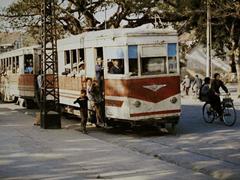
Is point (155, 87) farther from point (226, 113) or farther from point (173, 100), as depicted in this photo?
point (226, 113)

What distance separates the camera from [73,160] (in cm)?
1250

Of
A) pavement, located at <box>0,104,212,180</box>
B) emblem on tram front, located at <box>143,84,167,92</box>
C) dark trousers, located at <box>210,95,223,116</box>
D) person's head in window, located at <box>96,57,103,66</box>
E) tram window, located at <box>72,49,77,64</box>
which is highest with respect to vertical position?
tram window, located at <box>72,49,77,64</box>

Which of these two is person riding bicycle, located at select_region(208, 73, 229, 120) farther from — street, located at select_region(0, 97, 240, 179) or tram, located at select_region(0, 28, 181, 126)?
tram, located at select_region(0, 28, 181, 126)

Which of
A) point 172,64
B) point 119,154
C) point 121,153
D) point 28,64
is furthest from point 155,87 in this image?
point 28,64

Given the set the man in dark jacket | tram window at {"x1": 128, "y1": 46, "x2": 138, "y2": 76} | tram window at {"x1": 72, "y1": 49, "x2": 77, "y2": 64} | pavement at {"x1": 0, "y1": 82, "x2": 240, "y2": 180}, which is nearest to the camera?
pavement at {"x1": 0, "y1": 82, "x2": 240, "y2": 180}

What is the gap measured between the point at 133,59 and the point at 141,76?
545mm

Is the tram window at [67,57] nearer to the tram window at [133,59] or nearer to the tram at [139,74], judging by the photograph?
the tram at [139,74]

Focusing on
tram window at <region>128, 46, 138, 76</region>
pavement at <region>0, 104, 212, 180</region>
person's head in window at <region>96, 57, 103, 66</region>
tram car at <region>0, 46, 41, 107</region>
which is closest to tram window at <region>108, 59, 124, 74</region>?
tram window at <region>128, 46, 138, 76</region>

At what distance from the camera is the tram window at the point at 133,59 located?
16.5m

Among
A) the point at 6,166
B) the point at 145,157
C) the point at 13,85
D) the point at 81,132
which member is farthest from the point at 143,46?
the point at 13,85

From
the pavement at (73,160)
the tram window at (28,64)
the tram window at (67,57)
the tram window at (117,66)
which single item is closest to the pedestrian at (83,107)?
the pavement at (73,160)

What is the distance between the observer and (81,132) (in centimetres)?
1805

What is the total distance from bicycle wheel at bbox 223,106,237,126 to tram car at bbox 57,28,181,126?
261 cm

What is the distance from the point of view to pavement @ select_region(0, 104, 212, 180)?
35.3 ft
